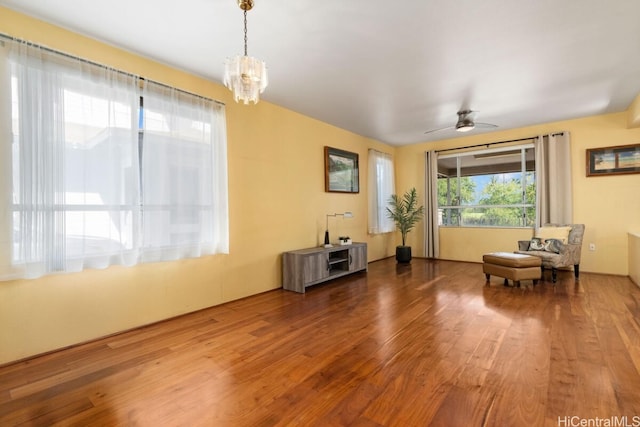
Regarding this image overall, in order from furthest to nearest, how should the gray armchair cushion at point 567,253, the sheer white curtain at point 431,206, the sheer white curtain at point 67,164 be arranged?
1. the sheer white curtain at point 431,206
2. the gray armchair cushion at point 567,253
3. the sheer white curtain at point 67,164

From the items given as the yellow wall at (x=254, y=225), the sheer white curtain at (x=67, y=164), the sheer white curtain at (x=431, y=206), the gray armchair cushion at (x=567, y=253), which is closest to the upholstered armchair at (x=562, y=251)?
the gray armchair cushion at (x=567, y=253)

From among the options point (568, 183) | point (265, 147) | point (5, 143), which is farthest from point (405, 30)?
point (568, 183)

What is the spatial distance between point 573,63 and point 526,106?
55.1 inches

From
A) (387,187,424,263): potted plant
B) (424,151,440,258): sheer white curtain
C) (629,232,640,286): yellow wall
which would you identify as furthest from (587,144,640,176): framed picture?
(387,187,424,263): potted plant

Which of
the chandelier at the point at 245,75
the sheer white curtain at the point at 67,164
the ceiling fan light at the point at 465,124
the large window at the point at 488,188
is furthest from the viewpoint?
the large window at the point at 488,188

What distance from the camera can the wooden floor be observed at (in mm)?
1677

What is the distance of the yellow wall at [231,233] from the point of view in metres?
2.39

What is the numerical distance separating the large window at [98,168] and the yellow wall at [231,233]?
184mm

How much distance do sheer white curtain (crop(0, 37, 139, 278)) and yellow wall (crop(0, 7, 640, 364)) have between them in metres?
0.20

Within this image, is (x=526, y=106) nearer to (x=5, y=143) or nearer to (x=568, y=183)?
(x=568, y=183)

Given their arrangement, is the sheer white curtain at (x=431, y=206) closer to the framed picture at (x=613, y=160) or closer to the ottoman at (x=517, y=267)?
the ottoman at (x=517, y=267)

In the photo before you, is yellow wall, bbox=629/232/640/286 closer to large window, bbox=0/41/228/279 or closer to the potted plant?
the potted plant

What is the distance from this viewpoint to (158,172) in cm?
300

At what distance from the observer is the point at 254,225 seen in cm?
404
